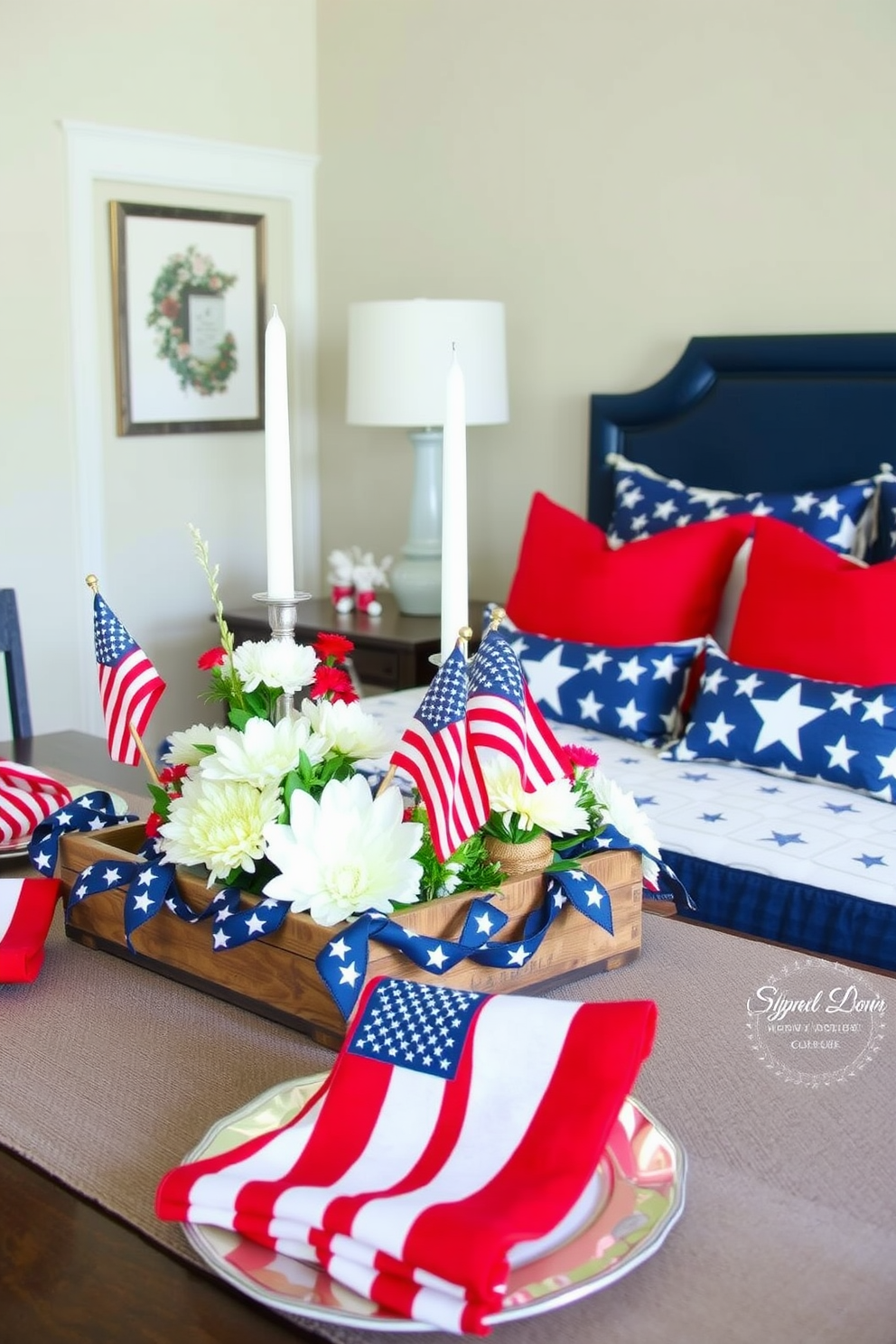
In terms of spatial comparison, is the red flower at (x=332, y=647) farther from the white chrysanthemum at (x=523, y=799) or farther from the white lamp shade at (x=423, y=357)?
the white lamp shade at (x=423, y=357)

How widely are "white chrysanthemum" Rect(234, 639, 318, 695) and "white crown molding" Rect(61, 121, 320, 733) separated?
278 cm

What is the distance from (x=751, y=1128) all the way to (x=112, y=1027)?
21.9 inches

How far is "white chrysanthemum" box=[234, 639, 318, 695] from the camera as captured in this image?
4.31 ft

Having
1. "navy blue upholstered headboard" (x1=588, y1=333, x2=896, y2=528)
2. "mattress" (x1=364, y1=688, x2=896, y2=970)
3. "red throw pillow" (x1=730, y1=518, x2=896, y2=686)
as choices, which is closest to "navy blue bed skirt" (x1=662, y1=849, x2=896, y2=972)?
"mattress" (x1=364, y1=688, x2=896, y2=970)

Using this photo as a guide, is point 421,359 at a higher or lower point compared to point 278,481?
higher

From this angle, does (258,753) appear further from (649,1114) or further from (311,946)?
(649,1114)

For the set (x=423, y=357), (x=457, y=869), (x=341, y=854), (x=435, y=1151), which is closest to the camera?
(x=435, y=1151)

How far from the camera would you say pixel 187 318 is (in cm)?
412

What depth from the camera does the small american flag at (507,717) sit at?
124 cm

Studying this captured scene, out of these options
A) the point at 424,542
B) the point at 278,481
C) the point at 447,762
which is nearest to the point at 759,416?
the point at 424,542

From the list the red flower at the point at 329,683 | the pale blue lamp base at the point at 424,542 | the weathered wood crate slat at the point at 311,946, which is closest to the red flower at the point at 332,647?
the red flower at the point at 329,683

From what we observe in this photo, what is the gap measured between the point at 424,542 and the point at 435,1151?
3.00 m

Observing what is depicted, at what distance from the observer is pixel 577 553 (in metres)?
3.08

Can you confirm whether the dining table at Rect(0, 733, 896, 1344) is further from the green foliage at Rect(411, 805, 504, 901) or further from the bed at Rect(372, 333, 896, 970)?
the bed at Rect(372, 333, 896, 970)
